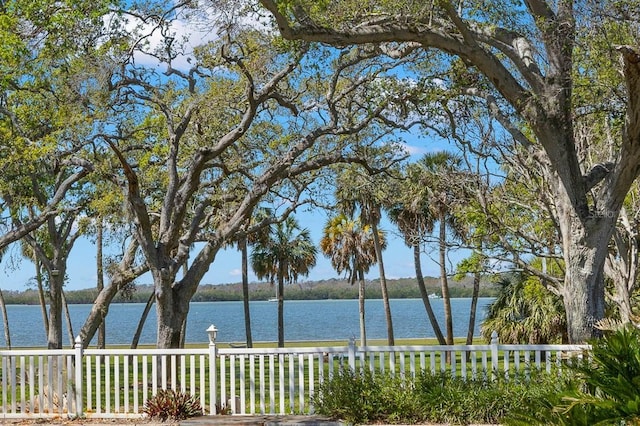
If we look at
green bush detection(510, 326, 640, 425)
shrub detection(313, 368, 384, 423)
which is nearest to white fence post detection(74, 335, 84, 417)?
shrub detection(313, 368, 384, 423)

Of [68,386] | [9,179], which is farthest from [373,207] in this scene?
[68,386]

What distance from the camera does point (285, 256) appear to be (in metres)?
41.1

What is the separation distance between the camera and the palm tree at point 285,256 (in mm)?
40875

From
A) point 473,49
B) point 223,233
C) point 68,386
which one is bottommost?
point 68,386

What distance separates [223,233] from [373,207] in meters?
21.4

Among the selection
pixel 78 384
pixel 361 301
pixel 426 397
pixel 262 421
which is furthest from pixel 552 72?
pixel 361 301

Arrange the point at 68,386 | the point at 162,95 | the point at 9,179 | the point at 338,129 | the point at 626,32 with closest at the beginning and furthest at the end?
the point at 626,32
the point at 68,386
the point at 338,129
the point at 162,95
the point at 9,179

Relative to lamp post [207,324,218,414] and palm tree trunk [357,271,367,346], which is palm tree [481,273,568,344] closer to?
palm tree trunk [357,271,367,346]

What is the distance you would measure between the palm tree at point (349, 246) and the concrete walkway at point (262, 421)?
31.1 m

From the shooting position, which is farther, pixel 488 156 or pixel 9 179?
pixel 9 179

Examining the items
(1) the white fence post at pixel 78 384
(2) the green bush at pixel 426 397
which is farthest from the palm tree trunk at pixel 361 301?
(2) the green bush at pixel 426 397

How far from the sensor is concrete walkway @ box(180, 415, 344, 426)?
1055cm

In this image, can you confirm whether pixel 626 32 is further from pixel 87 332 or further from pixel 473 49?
pixel 87 332

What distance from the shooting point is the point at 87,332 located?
16938 millimetres
